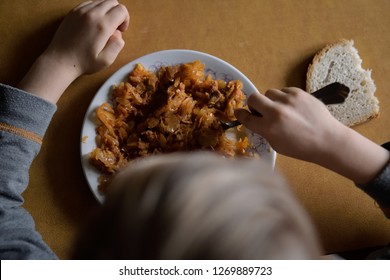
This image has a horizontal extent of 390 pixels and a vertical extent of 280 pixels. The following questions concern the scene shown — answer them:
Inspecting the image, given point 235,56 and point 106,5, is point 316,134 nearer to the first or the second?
point 235,56

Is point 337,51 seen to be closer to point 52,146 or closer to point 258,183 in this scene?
point 258,183

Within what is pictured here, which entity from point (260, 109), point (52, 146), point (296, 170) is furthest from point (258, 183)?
point (52, 146)

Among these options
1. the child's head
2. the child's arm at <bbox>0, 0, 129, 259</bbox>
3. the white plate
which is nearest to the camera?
the child's head

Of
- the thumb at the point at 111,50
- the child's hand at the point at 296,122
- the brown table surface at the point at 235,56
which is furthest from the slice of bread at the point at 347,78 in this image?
the thumb at the point at 111,50

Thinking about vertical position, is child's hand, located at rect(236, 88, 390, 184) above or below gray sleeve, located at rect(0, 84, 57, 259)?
above

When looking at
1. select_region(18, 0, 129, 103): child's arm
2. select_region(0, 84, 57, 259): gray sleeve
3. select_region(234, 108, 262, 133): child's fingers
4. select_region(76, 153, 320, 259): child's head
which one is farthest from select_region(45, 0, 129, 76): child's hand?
select_region(76, 153, 320, 259): child's head

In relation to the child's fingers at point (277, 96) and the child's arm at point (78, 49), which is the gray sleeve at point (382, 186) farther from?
the child's arm at point (78, 49)

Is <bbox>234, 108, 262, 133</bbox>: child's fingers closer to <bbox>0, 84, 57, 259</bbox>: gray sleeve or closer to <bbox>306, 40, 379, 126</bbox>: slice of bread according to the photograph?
<bbox>306, 40, 379, 126</bbox>: slice of bread
